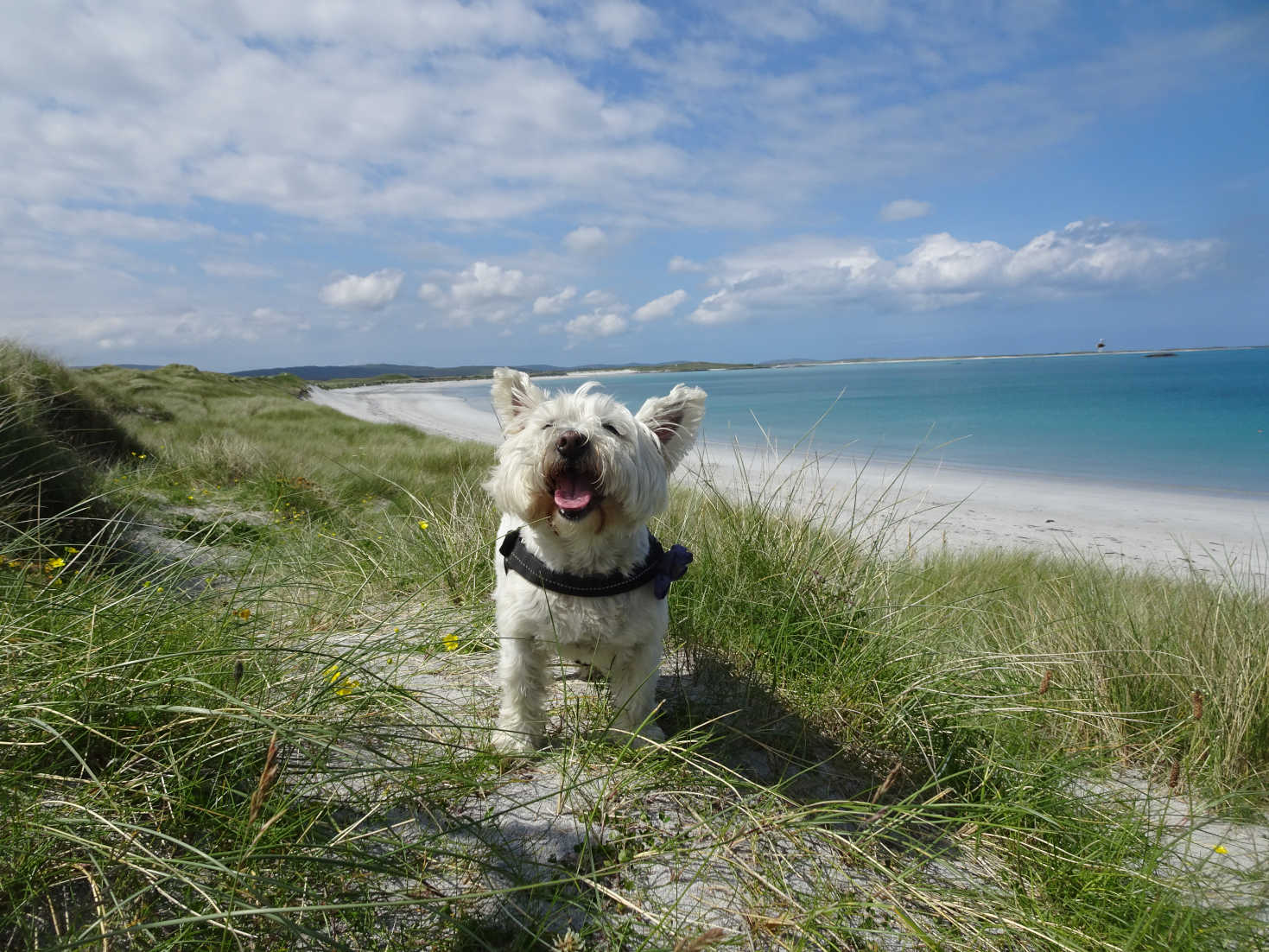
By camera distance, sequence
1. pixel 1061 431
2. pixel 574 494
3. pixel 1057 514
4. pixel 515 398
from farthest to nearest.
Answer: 1. pixel 1061 431
2. pixel 1057 514
3. pixel 515 398
4. pixel 574 494

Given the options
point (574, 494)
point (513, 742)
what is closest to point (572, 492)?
point (574, 494)

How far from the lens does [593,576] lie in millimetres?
2906

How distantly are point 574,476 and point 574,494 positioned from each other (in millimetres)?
84

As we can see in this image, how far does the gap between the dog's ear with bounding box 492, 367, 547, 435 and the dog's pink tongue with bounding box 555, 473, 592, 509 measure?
50cm

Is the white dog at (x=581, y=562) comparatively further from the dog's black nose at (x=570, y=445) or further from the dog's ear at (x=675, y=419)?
the dog's ear at (x=675, y=419)

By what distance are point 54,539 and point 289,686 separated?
367 cm

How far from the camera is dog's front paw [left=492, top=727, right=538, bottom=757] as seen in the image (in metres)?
2.66

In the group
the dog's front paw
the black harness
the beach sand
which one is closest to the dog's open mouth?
the black harness

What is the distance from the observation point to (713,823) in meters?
2.18

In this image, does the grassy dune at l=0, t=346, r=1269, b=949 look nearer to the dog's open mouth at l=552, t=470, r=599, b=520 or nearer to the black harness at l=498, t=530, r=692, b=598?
the black harness at l=498, t=530, r=692, b=598

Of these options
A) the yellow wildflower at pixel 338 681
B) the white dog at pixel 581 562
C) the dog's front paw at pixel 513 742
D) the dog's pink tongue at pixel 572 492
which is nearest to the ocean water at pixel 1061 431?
the white dog at pixel 581 562

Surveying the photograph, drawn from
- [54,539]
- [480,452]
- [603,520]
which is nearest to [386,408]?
[480,452]

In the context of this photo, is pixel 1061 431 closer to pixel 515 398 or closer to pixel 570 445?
pixel 515 398

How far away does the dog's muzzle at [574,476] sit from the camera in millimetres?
2783
